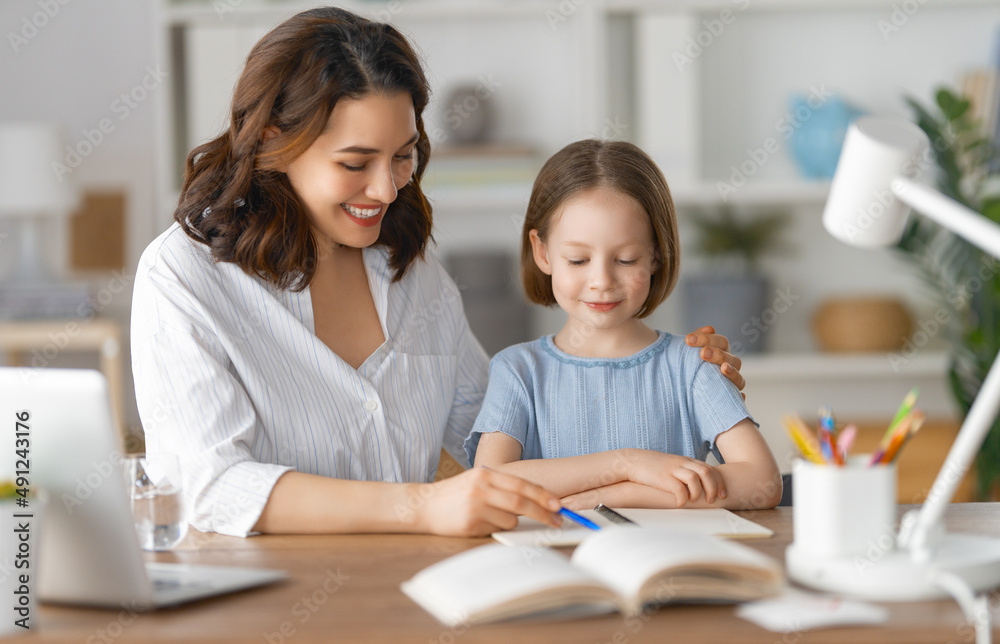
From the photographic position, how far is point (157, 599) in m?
0.88

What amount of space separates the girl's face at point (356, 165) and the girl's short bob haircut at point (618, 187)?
23cm

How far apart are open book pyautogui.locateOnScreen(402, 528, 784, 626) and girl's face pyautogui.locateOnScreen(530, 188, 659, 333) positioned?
57 centimetres

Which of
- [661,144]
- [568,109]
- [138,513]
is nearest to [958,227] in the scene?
[138,513]

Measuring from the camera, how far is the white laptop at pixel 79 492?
34.1 inches

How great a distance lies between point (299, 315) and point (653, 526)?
2.07ft

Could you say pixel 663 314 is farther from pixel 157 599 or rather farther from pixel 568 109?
pixel 157 599

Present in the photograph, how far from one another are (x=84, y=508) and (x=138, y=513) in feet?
0.63

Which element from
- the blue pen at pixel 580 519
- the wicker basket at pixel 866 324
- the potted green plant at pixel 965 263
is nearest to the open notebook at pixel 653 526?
the blue pen at pixel 580 519

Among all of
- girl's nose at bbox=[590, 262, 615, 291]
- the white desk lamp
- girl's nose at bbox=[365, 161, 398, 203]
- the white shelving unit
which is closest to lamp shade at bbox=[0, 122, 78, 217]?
the white shelving unit

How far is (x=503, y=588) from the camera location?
0.81 m

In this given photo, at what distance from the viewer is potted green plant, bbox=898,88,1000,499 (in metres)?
2.87

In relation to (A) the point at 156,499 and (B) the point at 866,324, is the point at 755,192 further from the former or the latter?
(A) the point at 156,499

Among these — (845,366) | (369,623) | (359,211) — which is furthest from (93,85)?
(369,623)

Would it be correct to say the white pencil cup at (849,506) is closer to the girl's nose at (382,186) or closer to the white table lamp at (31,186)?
the girl's nose at (382,186)
